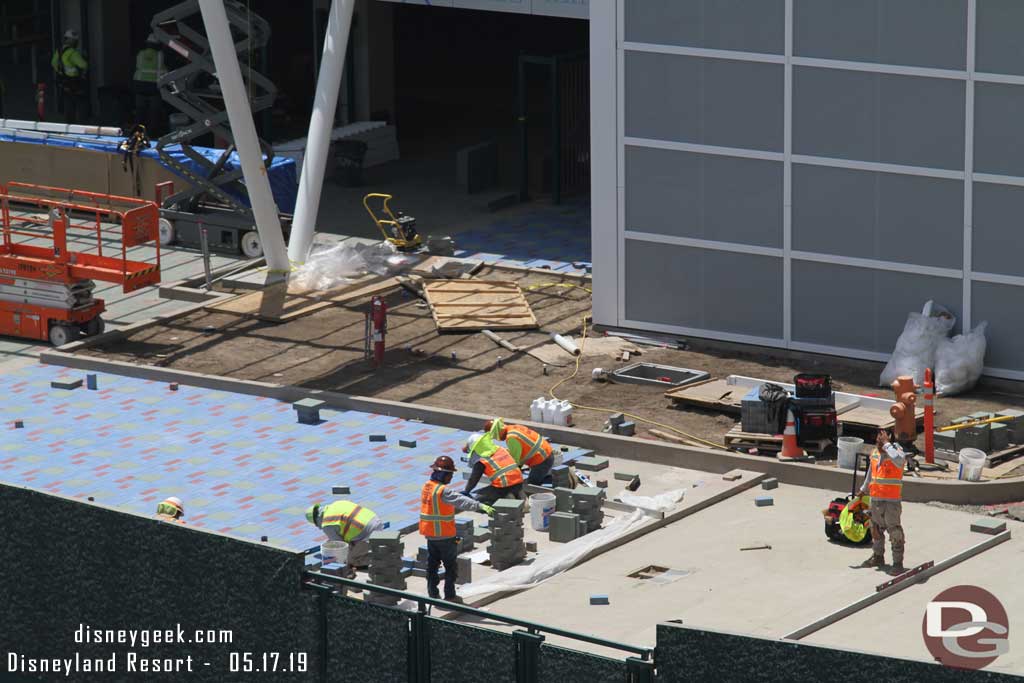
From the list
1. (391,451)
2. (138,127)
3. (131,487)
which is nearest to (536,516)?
(391,451)

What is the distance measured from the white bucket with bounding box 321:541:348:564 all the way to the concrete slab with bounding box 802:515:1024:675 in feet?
17.5

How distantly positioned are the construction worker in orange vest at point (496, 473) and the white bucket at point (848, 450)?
14.0 feet

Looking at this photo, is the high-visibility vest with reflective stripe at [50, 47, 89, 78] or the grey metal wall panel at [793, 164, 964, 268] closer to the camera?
the grey metal wall panel at [793, 164, 964, 268]

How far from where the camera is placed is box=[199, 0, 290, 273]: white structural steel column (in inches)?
1240

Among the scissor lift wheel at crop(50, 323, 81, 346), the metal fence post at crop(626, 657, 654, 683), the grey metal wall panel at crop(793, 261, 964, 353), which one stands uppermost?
the grey metal wall panel at crop(793, 261, 964, 353)

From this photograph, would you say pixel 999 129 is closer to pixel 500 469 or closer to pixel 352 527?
pixel 500 469

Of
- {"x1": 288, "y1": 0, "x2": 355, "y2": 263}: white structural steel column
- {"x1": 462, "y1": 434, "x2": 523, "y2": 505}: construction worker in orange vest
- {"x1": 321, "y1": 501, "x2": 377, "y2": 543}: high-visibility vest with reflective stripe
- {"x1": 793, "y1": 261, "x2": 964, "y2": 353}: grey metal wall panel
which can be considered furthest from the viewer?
{"x1": 288, "y1": 0, "x2": 355, "y2": 263}: white structural steel column

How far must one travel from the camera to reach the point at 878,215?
29.1 metres

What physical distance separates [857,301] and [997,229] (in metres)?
2.44

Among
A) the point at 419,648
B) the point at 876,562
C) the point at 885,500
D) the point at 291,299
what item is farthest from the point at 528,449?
the point at 291,299

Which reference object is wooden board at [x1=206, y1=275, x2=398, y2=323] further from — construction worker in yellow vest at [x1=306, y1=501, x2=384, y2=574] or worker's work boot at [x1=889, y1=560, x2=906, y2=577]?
worker's work boot at [x1=889, y1=560, x2=906, y2=577]

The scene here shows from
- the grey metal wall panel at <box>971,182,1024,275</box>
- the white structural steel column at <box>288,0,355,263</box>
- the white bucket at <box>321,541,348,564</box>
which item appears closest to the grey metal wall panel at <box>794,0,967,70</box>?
the grey metal wall panel at <box>971,182,1024,275</box>

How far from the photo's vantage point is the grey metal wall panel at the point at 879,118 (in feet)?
93.0

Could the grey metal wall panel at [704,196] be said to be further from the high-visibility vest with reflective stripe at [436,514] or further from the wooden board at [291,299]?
the high-visibility vest with reflective stripe at [436,514]
